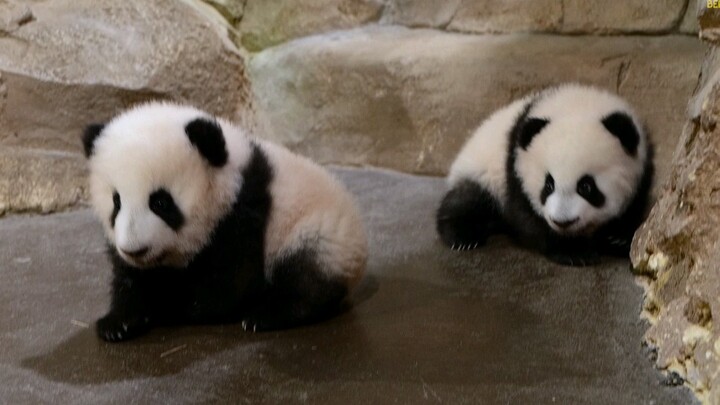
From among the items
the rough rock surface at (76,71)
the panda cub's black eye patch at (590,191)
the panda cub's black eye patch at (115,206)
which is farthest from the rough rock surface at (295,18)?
the panda cub's black eye patch at (115,206)

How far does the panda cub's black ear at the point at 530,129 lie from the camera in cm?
392

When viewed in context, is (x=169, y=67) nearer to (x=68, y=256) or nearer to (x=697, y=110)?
(x=68, y=256)

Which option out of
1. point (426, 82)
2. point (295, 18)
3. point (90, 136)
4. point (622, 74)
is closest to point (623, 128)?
point (622, 74)

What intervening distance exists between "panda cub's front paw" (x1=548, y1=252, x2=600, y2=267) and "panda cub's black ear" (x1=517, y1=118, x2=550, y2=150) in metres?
0.56

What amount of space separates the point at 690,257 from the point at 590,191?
0.88 meters

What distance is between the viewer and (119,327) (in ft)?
9.64

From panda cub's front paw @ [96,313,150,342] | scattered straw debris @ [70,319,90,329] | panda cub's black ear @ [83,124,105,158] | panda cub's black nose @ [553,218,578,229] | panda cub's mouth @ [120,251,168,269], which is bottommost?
scattered straw debris @ [70,319,90,329]

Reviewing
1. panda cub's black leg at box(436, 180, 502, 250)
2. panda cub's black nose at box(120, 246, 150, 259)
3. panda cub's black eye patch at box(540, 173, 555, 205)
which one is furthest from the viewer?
panda cub's black leg at box(436, 180, 502, 250)

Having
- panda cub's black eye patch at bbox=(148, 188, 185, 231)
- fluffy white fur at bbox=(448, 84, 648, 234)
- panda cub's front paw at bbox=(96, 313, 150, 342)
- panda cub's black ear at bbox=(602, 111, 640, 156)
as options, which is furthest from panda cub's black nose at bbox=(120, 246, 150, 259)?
panda cub's black ear at bbox=(602, 111, 640, 156)

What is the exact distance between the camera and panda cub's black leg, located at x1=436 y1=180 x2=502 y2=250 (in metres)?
4.15

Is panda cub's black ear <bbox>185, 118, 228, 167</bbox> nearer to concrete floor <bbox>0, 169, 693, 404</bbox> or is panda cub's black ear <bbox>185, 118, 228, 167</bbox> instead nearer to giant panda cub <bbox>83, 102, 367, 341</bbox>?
giant panda cub <bbox>83, 102, 367, 341</bbox>

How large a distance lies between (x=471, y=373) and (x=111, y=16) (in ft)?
12.7

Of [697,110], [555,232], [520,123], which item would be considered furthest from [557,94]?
[697,110]

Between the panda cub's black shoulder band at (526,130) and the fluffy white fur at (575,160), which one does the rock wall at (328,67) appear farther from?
the panda cub's black shoulder band at (526,130)
